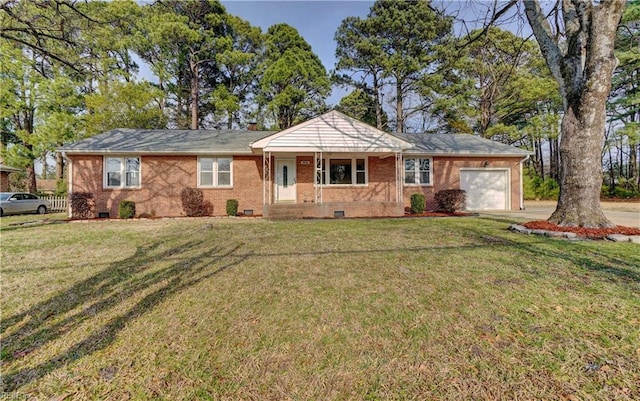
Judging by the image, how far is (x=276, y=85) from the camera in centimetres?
2455

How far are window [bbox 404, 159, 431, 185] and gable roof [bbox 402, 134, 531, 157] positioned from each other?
61 centimetres

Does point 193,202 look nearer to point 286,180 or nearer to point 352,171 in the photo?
point 286,180

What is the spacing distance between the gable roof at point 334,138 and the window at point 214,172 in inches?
95.1

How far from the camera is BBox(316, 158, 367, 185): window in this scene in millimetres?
14664

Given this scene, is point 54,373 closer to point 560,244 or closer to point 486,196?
point 560,244

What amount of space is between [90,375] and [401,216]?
1184cm

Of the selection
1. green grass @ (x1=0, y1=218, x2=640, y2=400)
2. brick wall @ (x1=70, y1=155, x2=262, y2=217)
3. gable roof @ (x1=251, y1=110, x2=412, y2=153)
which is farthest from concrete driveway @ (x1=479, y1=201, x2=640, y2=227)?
brick wall @ (x1=70, y1=155, x2=262, y2=217)

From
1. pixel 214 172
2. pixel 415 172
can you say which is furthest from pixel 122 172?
pixel 415 172

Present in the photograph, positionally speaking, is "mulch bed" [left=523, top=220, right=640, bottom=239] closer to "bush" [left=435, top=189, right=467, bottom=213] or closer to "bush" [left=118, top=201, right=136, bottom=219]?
"bush" [left=435, top=189, right=467, bottom=213]

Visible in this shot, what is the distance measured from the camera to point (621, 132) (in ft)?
69.1

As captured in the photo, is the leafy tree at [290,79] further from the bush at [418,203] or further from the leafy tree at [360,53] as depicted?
the bush at [418,203]

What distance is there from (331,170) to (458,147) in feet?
23.0

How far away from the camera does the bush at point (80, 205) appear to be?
1226 centimetres

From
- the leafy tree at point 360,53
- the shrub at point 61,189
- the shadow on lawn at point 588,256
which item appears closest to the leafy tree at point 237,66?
the leafy tree at point 360,53
